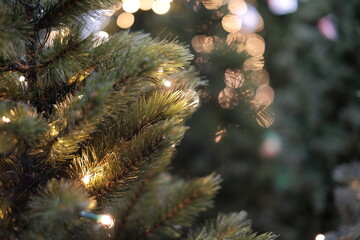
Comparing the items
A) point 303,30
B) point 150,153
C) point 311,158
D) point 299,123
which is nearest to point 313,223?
point 311,158

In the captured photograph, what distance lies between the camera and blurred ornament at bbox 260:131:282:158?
9.04ft

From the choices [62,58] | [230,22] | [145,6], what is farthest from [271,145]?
[62,58]

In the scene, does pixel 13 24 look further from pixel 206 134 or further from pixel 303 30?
pixel 303 30

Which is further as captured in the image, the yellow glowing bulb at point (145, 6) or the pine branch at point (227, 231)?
the yellow glowing bulb at point (145, 6)

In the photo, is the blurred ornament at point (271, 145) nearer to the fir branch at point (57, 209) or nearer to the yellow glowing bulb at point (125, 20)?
the yellow glowing bulb at point (125, 20)

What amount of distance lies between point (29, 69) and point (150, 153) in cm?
19

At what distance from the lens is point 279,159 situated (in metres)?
2.94

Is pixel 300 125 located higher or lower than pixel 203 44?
higher

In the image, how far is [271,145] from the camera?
9.46ft

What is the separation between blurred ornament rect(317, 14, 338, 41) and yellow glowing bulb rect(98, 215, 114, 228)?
249 cm

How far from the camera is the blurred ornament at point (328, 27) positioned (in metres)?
2.77

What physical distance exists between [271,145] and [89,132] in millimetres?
2439

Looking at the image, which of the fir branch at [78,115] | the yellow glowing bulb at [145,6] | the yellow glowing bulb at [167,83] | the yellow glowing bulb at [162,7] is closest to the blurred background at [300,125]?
the yellow glowing bulb at [145,6]

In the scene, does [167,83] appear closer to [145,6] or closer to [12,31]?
[12,31]
